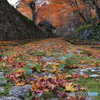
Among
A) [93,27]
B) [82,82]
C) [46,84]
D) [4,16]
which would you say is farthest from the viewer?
[93,27]

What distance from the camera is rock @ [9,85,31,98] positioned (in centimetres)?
180

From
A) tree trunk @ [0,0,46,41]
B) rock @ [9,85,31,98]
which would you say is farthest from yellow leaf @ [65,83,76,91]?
tree trunk @ [0,0,46,41]

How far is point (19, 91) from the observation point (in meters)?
1.87

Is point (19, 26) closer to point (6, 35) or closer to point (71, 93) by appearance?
point (6, 35)

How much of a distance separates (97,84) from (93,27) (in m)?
15.1

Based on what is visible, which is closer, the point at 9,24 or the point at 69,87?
the point at 69,87

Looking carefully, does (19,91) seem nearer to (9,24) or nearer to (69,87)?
(69,87)

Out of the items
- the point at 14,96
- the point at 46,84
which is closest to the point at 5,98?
the point at 14,96

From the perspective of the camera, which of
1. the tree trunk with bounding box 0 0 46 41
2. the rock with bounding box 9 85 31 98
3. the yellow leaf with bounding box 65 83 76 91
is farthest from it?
the tree trunk with bounding box 0 0 46 41

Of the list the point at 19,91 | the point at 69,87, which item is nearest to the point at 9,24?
the point at 19,91

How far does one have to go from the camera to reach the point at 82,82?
230 cm

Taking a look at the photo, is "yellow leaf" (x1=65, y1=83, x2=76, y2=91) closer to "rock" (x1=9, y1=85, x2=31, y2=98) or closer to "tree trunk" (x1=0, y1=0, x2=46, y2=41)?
"rock" (x1=9, y1=85, x2=31, y2=98)

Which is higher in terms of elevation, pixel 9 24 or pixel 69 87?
pixel 9 24

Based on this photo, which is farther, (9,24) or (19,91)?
(9,24)
